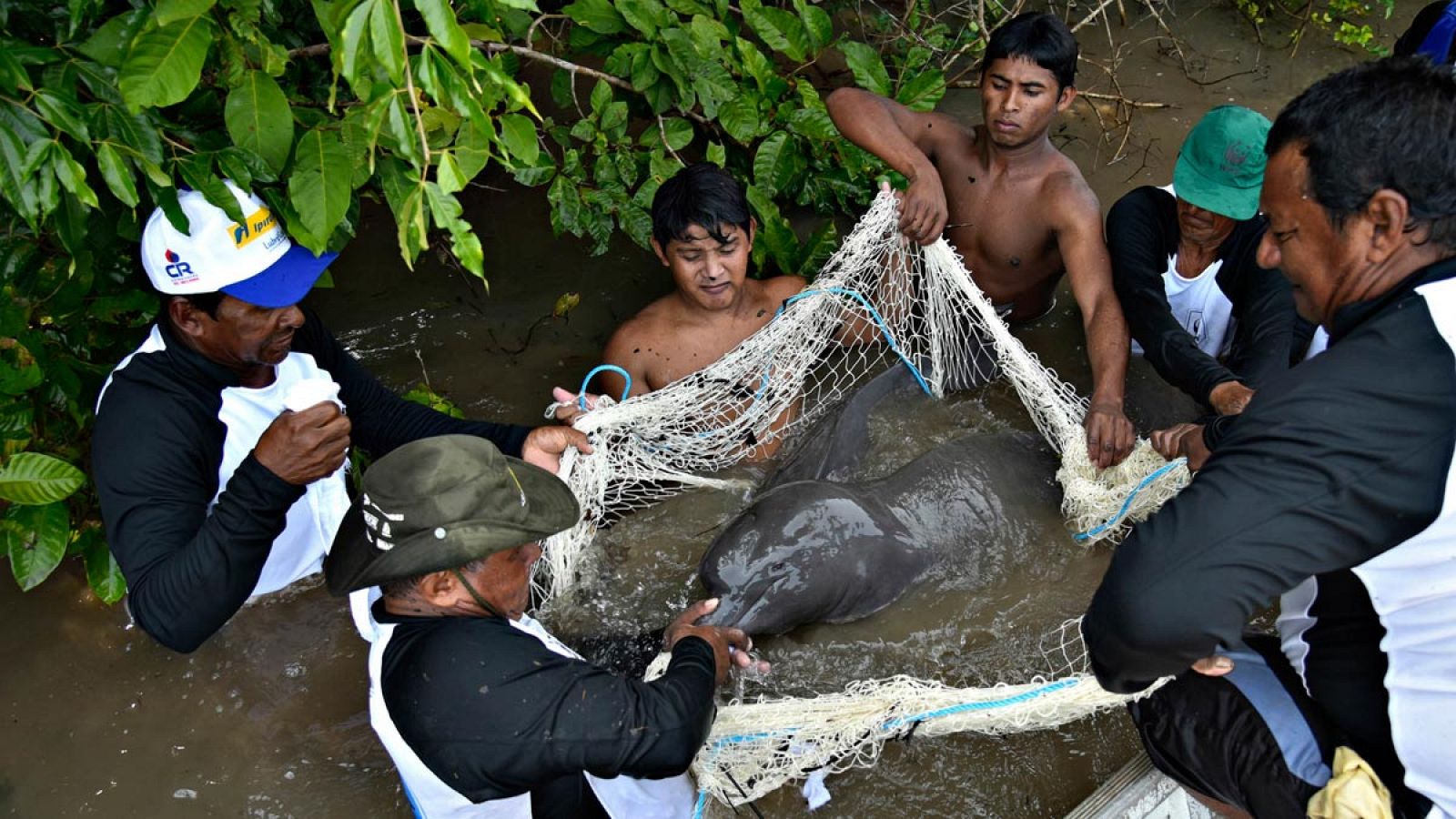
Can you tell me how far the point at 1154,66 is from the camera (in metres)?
5.69

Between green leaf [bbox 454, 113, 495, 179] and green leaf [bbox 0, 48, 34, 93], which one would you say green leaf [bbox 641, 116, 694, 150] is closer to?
green leaf [bbox 454, 113, 495, 179]

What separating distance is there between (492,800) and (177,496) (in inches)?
44.1

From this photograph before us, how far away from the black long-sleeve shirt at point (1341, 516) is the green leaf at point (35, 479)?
2532 millimetres

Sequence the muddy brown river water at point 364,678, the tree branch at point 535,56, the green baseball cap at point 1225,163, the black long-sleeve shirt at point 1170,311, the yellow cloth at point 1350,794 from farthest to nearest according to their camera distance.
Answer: the black long-sleeve shirt at point 1170,311 → the green baseball cap at point 1225,163 → the tree branch at point 535,56 → the muddy brown river water at point 364,678 → the yellow cloth at point 1350,794

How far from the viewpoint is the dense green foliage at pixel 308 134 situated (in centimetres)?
204

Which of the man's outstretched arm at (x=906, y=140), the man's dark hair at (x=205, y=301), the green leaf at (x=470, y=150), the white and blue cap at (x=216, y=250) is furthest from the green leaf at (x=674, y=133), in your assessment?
the man's dark hair at (x=205, y=301)

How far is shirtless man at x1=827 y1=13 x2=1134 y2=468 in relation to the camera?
140 inches

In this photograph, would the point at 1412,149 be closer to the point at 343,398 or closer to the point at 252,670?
the point at 343,398

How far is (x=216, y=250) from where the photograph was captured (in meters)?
2.54

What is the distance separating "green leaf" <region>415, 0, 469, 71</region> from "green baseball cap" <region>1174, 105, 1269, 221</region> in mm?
2614

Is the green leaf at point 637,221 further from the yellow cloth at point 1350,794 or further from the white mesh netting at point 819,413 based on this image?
the yellow cloth at point 1350,794

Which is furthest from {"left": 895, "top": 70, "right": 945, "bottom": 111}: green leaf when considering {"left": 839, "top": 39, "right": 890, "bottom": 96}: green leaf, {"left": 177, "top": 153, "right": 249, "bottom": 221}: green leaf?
{"left": 177, "top": 153, "right": 249, "bottom": 221}: green leaf

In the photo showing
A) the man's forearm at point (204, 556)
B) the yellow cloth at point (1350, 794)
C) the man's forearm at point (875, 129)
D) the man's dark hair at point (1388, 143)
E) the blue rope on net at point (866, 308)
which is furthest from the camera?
the man's forearm at point (875, 129)

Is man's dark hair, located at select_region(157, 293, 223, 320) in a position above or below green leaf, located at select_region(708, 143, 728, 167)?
above
